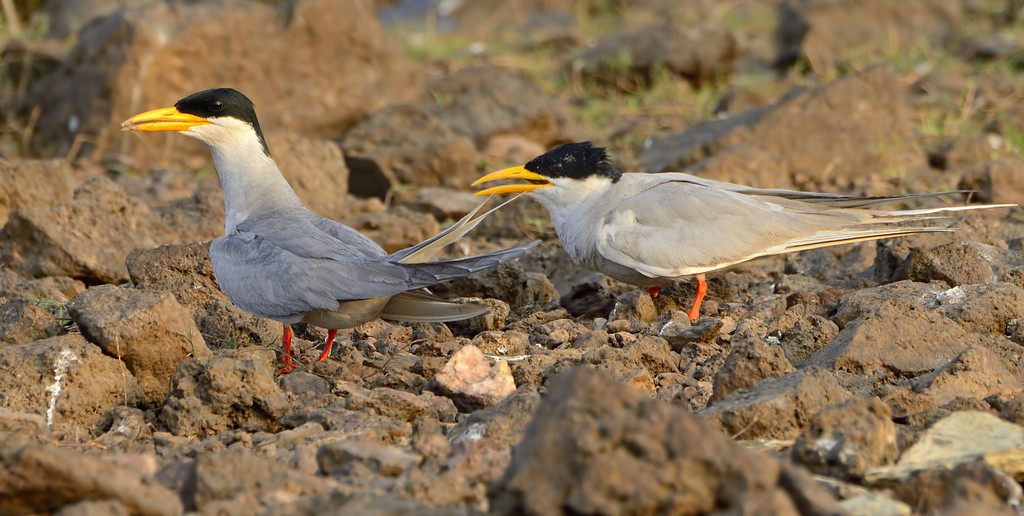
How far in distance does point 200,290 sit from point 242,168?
1.94 feet

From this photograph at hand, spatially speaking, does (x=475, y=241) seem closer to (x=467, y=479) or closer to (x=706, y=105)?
(x=706, y=105)

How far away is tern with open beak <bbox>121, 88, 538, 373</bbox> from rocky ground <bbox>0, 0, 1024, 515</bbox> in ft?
0.64

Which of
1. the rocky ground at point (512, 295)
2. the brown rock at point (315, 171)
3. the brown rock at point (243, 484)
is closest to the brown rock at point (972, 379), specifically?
the rocky ground at point (512, 295)

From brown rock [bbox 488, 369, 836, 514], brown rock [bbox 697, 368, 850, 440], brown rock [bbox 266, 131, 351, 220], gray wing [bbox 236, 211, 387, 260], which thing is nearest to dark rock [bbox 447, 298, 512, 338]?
gray wing [bbox 236, 211, 387, 260]

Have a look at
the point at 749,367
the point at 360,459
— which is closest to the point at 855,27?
the point at 749,367

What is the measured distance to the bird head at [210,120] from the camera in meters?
5.37

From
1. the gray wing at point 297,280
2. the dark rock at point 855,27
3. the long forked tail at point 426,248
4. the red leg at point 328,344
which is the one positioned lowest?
the dark rock at point 855,27

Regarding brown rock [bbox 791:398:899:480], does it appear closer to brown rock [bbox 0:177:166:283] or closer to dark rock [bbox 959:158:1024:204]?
brown rock [bbox 0:177:166:283]

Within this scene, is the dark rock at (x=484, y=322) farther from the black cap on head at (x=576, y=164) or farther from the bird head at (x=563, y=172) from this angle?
the black cap on head at (x=576, y=164)

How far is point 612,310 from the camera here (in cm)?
542

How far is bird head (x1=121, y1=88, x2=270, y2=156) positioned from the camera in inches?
211

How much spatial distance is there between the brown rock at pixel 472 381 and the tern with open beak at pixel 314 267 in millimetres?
456

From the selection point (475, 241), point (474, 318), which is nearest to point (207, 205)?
point (475, 241)

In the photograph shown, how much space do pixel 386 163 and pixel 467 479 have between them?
5.12 metres
